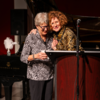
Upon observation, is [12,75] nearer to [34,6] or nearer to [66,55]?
[34,6]

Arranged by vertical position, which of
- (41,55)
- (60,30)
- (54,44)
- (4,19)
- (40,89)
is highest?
(4,19)

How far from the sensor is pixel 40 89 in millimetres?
1737

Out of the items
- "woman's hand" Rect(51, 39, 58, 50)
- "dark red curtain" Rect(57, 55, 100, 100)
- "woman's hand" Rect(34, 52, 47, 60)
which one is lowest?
"dark red curtain" Rect(57, 55, 100, 100)

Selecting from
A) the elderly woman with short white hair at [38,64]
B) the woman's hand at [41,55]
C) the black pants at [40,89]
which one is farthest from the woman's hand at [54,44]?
the black pants at [40,89]

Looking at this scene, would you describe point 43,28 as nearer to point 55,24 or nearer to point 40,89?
point 55,24

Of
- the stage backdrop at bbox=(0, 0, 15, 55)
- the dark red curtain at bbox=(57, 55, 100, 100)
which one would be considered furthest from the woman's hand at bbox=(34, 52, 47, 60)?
the stage backdrop at bbox=(0, 0, 15, 55)

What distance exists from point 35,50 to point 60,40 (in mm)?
275

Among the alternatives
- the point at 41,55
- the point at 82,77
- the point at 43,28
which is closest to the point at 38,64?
the point at 41,55

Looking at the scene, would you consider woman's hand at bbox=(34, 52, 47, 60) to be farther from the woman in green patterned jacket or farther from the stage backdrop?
the stage backdrop

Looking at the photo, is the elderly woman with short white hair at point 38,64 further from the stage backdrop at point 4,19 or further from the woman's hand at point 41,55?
the stage backdrop at point 4,19

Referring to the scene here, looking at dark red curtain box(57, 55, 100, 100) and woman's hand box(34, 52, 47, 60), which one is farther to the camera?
woman's hand box(34, 52, 47, 60)

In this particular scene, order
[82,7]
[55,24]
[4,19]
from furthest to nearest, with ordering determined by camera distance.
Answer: [4,19] < [82,7] < [55,24]

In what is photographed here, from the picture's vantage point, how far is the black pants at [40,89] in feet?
5.69

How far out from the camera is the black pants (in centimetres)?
173
